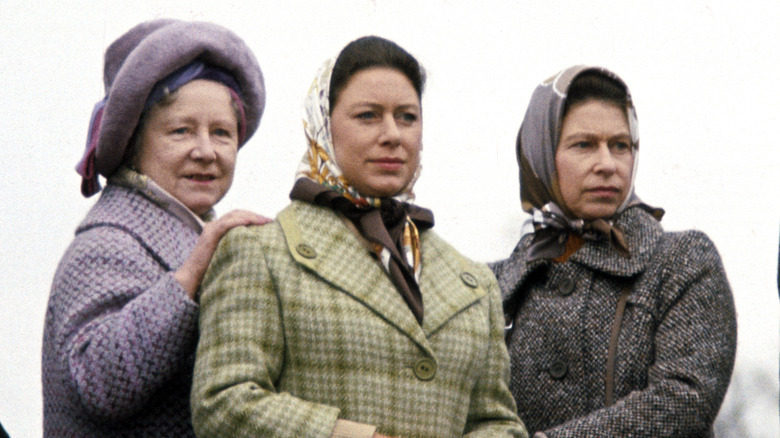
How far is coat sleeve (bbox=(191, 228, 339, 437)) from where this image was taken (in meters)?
2.36

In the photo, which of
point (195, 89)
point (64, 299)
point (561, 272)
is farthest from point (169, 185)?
point (561, 272)

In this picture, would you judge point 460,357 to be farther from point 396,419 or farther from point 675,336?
point 675,336

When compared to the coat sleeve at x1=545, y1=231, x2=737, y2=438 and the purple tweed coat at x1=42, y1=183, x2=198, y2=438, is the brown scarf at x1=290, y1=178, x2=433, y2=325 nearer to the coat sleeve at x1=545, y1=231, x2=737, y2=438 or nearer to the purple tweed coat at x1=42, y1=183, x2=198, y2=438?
the purple tweed coat at x1=42, y1=183, x2=198, y2=438

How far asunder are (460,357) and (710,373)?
873 mm

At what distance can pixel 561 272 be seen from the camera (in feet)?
11.2

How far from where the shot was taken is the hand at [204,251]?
8.68ft

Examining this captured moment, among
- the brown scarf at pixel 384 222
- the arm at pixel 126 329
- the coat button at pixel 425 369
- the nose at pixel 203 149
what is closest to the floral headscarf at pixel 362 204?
the brown scarf at pixel 384 222

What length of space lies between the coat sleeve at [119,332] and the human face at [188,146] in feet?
1.27

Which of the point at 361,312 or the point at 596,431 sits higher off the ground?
the point at 361,312

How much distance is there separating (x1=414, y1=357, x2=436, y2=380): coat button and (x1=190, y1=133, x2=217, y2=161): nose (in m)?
0.98

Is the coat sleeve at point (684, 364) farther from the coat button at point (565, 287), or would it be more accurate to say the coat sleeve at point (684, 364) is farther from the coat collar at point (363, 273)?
the coat collar at point (363, 273)

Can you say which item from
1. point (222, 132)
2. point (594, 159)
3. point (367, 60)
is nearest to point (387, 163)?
point (367, 60)

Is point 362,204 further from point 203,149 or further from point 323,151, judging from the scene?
point 203,149

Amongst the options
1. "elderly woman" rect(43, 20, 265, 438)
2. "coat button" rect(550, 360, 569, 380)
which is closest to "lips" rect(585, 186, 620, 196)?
"coat button" rect(550, 360, 569, 380)
